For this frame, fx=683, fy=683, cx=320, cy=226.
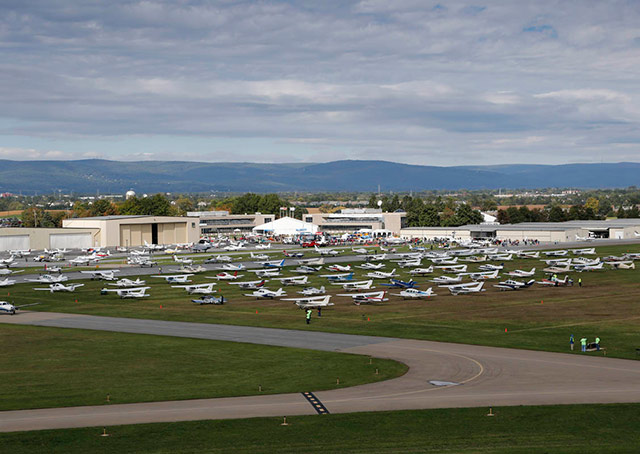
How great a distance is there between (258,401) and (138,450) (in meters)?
11.1

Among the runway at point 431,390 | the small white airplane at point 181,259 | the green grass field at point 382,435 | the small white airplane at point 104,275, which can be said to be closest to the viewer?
the green grass field at point 382,435

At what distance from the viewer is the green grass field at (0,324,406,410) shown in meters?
48.4

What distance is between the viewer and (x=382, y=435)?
38906mm

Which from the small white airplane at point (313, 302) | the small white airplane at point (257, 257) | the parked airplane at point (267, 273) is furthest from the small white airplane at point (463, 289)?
the small white airplane at point (257, 257)

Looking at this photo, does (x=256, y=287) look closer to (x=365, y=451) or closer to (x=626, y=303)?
(x=626, y=303)

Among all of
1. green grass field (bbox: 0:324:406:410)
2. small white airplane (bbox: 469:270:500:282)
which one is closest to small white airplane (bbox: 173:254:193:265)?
small white airplane (bbox: 469:270:500:282)

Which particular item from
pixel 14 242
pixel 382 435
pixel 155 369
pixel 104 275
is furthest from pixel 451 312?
pixel 14 242

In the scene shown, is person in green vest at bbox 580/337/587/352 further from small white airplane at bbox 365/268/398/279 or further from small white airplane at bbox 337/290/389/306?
small white airplane at bbox 365/268/398/279

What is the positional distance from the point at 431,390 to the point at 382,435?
10.3m

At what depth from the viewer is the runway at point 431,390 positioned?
4309cm

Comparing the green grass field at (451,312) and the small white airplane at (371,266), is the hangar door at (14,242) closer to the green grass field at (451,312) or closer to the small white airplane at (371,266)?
the green grass field at (451,312)

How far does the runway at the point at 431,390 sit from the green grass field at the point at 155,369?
203cm

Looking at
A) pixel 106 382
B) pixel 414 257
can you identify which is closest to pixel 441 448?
pixel 106 382

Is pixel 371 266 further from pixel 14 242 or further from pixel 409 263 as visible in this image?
pixel 14 242
